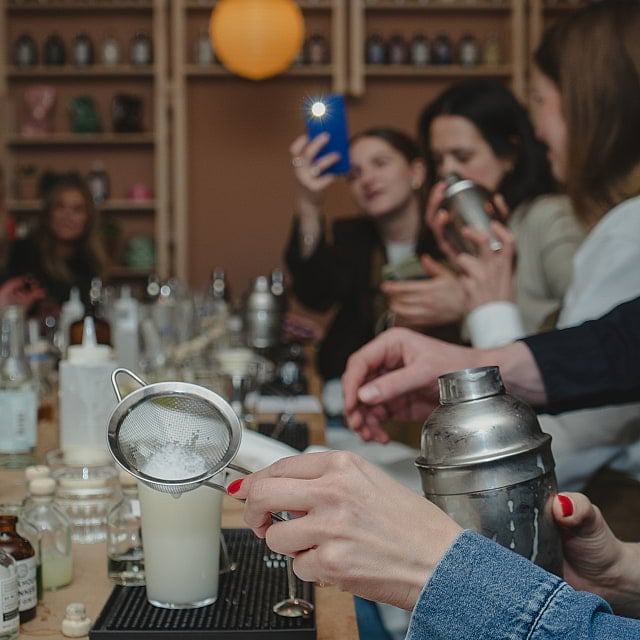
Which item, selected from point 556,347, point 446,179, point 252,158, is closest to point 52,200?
point 252,158

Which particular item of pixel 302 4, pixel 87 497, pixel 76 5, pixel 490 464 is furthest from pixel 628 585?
pixel 76 5

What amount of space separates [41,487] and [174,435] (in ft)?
0.77

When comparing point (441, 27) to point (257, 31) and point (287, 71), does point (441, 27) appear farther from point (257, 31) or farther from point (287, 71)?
point (257, 31)

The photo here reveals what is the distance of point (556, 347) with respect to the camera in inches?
50.3

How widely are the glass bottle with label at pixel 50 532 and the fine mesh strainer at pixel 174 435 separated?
0.72 ft

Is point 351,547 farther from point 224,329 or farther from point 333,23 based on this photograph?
point 333,23

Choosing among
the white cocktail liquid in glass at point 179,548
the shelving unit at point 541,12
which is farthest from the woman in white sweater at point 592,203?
the shelving unit at point 541,12

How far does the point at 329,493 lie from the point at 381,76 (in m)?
5.18

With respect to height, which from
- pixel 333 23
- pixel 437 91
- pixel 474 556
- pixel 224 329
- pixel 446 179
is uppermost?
pixel 333 23

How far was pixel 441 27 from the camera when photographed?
18.5 feet

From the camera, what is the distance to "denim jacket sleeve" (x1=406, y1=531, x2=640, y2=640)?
656 millimetres

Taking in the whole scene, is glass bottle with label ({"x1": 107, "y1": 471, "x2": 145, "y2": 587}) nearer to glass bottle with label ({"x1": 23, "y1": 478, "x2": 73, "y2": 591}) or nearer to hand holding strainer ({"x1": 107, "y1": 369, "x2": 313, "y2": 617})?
glass bottle with label ({"x1": 23, "y1": 478, "x2": 73, "y2": 591})

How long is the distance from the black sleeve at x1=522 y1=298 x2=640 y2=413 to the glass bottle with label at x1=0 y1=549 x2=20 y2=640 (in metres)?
0.73

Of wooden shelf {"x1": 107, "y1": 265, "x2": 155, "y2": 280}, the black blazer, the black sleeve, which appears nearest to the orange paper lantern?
the black blazer
